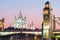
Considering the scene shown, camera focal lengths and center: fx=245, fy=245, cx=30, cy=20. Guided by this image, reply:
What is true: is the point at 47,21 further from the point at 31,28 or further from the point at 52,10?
the point at 31,28

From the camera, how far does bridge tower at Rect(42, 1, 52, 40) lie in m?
76.2

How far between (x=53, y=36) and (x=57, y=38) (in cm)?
254

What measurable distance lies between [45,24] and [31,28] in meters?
21.7

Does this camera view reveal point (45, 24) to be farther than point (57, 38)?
Yes

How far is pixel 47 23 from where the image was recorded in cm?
7819

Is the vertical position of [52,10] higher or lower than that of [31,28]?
higher

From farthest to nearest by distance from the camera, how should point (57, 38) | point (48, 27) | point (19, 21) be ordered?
point (19, 21), point (48, 27), point (57, 38)

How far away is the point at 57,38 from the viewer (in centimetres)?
7238

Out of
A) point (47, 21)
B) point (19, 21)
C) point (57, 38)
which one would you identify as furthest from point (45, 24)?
point (19, 21)

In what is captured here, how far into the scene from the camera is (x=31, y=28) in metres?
99.2

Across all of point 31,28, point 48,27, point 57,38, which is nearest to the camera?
point 57,38

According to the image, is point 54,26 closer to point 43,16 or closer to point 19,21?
point 43,16

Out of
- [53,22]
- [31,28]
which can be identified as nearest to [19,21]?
[31,28]

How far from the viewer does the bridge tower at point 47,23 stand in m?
76.2
